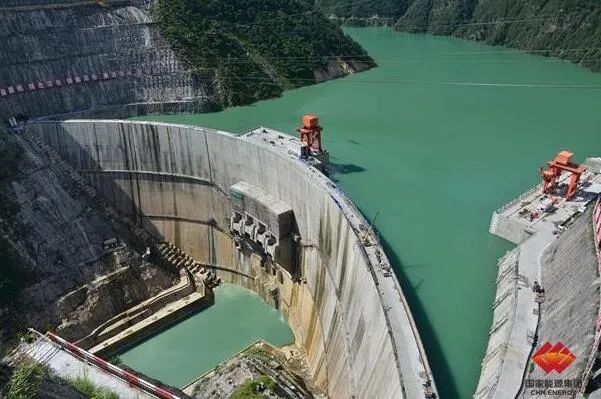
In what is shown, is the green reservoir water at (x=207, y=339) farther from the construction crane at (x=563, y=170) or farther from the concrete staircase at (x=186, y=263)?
the construction crane at (x=563, y=170)

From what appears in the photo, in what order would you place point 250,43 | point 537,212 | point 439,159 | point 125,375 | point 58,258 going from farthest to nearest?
point 250,43 → point 439,159 → point 58,258 → point 537,212 → point 125,375

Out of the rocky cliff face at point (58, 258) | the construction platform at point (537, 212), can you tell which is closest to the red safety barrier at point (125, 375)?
the rocky cliff face at point (58, 258)

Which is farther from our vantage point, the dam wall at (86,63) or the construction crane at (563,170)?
the dam wall at (86,63)

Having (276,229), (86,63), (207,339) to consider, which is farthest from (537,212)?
(86,63)

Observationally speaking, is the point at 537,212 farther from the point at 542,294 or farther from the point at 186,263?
the point at 186,263

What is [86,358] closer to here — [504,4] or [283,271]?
[283,271]

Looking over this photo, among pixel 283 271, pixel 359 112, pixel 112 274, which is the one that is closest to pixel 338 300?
pixel 283 271
